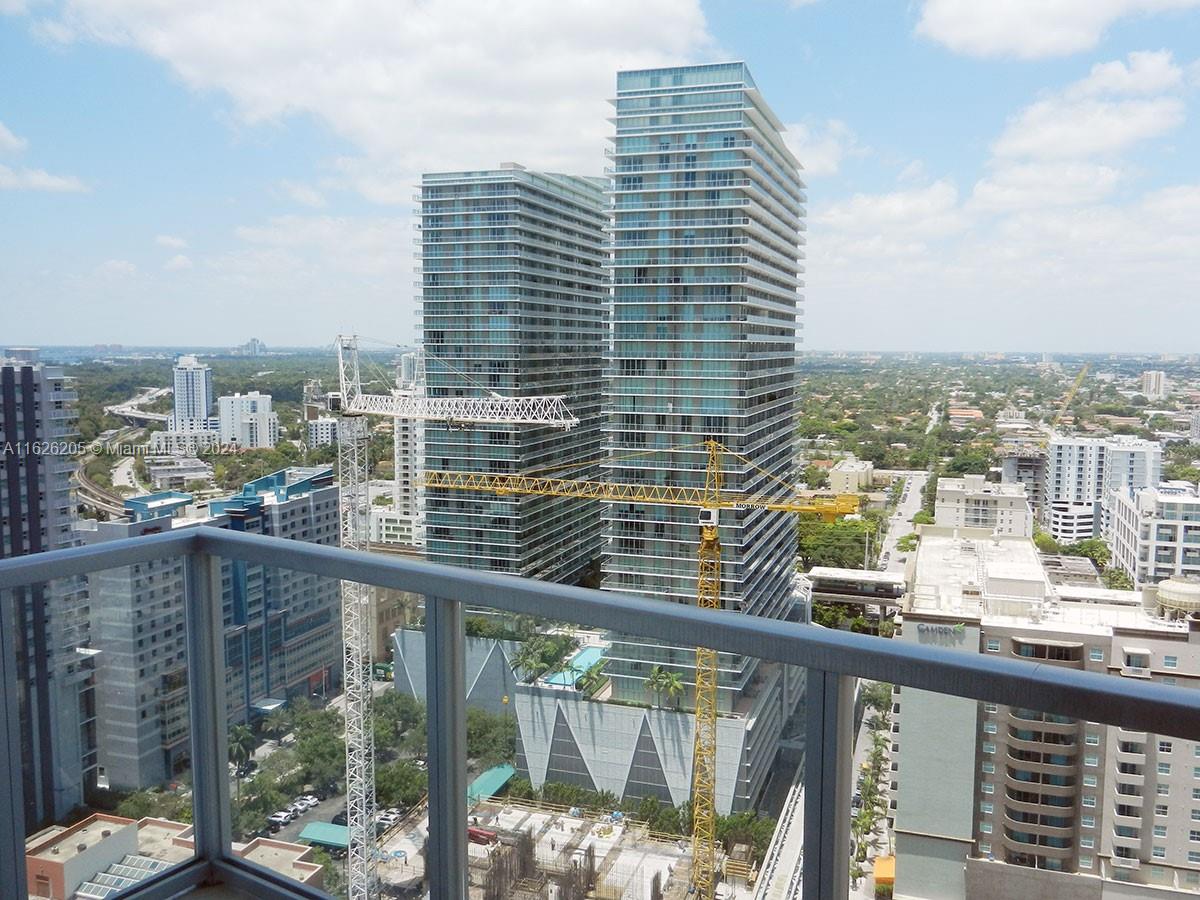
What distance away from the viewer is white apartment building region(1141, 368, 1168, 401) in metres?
11.1

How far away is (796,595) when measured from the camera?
640 inches

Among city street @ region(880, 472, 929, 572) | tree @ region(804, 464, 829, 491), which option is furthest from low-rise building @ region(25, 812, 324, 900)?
tree @ region(804, 464, 829, 491)

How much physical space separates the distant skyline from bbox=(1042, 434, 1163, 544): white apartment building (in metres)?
1.66

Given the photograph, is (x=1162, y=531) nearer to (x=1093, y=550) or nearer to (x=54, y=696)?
(x=1093, y=550)

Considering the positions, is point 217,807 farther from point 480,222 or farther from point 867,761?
point 480,222

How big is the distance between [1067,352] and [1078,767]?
14258 mm

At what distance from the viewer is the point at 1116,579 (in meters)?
11.2

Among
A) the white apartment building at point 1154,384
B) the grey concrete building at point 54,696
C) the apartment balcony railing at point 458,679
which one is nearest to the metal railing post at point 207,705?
the apartment balcony railing at point 458,679

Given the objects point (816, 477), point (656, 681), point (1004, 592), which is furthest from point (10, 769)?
point (816, 477)

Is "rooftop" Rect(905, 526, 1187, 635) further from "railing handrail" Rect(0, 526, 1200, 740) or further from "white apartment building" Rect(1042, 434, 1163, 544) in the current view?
"railing handrail" Rect(0, 526, 1200, 740)

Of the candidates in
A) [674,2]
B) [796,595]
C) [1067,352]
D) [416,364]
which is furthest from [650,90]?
[796,595]

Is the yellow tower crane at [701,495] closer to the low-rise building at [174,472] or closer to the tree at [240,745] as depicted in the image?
the low-rise building at [174,472]

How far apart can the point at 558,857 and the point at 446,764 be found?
18 cm

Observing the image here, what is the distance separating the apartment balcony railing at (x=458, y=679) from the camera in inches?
29.5
